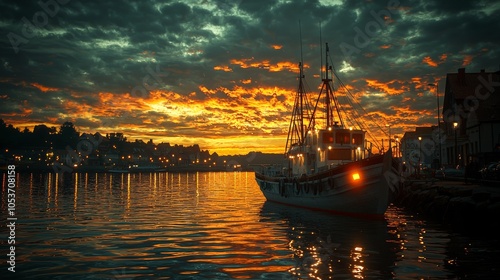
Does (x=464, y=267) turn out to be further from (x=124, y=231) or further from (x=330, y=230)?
(x=124, y=231)

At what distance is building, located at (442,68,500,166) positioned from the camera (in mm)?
50656

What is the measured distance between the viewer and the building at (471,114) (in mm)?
50656

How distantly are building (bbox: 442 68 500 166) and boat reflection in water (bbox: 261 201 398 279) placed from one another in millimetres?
26159

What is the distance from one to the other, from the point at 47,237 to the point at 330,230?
50.1 feet

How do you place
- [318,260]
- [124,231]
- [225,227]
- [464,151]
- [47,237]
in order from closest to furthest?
[318,260] < [47,237] < [124,231] < [225,227] < [464,151]

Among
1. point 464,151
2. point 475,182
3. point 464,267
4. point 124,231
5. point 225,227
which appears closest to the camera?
point 464,267

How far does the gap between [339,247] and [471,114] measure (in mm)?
44019

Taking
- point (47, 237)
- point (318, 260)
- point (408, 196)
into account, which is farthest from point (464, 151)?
point (47, 237)

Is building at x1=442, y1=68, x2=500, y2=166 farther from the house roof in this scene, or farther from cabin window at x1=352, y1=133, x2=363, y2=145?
cabin window at x1=352, y1=133, x2=363, y2=145

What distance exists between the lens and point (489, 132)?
50438 mm

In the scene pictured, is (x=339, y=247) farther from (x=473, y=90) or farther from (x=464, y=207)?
(x=473, y=90)

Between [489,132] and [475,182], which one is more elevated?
[489,132]

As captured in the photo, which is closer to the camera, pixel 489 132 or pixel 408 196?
pixel 408 196

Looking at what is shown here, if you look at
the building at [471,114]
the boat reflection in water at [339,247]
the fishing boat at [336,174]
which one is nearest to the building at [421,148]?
the building at [471,114]
